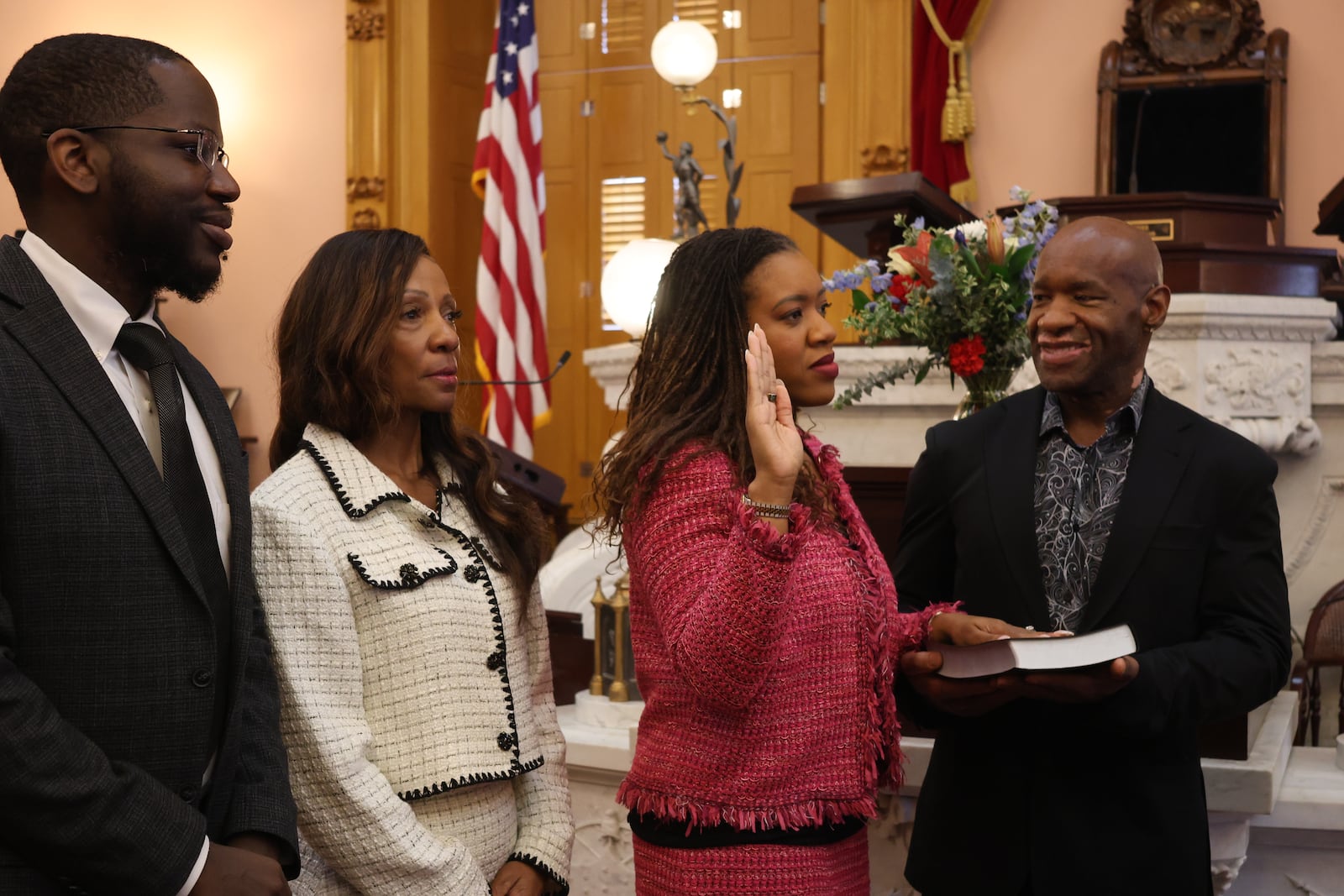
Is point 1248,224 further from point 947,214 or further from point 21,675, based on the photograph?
point 21,675

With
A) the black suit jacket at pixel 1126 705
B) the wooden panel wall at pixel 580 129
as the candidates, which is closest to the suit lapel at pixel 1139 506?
the black suit jacket at pixel 1126 705

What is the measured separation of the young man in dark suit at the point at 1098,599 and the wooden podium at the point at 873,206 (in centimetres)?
173

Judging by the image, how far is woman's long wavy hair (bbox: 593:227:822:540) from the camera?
1.72m

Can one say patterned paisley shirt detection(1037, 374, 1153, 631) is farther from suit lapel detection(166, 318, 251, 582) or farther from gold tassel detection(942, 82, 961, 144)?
gold tassel detection(942, 82, 961, 144)

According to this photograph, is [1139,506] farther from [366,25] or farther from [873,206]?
[366,25]

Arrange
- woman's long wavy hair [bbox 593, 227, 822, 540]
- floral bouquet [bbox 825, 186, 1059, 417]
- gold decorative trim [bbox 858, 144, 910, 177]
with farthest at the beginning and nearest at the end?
gold decorative trim [bbox 858, 144, 910, 177], floral bouquet [bbox 825, 186, 1059, 417], woman's long wavy hair [bbox 593, 227, 822, 540]

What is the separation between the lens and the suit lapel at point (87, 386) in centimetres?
132

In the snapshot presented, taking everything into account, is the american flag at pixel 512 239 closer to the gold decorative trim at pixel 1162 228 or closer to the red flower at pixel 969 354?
the gold decorative trim at pixel 1162 228

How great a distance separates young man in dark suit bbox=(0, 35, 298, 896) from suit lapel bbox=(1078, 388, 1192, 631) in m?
1.12

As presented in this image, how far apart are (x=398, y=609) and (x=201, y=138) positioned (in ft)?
2.12

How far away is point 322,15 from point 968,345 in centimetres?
699

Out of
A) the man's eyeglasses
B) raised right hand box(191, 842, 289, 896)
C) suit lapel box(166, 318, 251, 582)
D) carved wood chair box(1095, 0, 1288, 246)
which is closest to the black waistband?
raised right hand box(191, 842, 289, 896)

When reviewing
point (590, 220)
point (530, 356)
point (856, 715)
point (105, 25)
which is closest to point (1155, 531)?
point (856, 715)

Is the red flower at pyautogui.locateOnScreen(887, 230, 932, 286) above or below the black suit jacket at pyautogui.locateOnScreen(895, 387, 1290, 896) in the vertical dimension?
above
